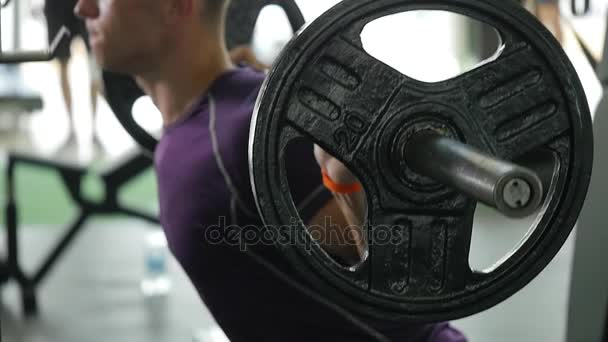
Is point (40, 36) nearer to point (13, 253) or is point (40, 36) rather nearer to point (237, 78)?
point (237, 78)

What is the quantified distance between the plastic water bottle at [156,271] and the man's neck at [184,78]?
1.10m

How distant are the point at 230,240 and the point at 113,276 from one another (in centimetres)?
153

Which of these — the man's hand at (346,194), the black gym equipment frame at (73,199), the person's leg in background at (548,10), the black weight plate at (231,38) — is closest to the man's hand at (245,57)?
the black weight plate at (231,38)

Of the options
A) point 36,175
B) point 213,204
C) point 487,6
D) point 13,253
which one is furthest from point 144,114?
point 36,175

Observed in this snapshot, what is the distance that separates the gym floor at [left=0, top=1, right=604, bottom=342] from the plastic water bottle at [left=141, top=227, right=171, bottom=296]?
0.09 feet

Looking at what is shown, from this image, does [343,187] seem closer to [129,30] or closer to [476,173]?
[476,173]

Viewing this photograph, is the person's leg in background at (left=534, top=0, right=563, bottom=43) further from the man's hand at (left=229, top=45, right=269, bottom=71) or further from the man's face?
the man's face

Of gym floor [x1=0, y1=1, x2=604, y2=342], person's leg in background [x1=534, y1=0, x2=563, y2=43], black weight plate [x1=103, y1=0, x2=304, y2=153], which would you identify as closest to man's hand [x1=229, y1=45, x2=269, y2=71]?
black weight plate [x1=103, y1=0, x2=304, y2=153]

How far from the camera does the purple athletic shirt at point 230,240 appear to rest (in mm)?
942

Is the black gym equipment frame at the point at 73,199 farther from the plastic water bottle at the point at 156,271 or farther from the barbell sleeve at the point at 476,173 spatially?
the barbell sleeve at the point at 476,173

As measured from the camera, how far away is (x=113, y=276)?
2383 millimetres

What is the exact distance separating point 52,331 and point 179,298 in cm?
35

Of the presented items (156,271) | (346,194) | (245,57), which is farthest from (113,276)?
(346,194)

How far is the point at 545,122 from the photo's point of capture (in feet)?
2.08
